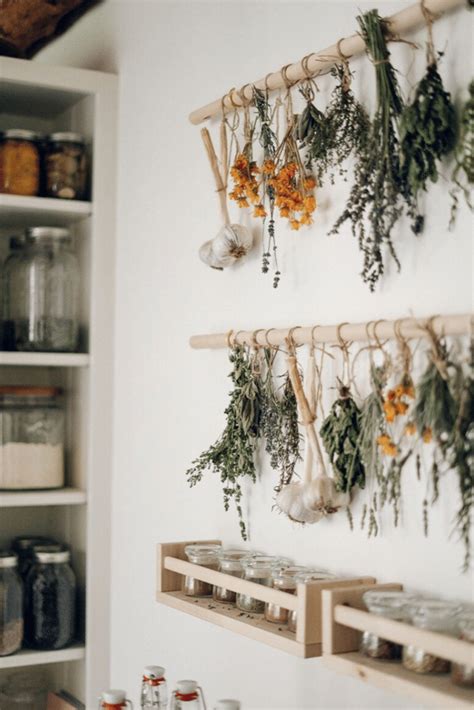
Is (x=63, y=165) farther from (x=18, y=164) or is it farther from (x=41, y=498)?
(x=41, y=498)

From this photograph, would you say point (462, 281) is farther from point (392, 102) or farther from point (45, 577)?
point (45, 577)

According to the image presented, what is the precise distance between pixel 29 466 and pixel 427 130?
1.33m

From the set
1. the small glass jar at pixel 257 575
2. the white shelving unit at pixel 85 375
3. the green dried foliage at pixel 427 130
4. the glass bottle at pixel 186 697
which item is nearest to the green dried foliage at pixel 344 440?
the small glass jar at pixel 257 575

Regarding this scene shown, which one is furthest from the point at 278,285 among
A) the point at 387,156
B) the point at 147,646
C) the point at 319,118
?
the point at 147,646

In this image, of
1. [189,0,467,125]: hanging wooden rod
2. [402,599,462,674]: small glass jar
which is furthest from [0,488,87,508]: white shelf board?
[402,599,462,674]: small glass jar

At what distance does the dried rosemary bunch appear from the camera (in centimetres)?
157

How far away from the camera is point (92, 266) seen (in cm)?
220

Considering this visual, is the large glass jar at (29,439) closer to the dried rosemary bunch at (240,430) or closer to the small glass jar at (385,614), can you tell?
the dried rosemary bunch at (240,430)

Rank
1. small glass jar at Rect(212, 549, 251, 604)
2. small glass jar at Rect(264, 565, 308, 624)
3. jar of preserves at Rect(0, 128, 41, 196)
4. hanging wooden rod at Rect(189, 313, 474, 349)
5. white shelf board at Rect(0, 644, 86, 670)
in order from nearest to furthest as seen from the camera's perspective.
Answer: hanging wooden rod at Rect(189, 313, 474, 349), small glass jar at Rect(264, 565, 308, 624), small glass jar at Rect(212, 549, 251, 604), white shelf board at Rect(0, 644, 86, 670), jar of preserves at Rect(0, 128, 41, 196)

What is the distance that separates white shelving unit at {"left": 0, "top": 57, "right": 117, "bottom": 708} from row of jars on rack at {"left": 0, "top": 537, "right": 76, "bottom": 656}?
1.3 inches

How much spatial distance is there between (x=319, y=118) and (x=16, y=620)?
4.29ft

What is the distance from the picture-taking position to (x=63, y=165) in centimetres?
221

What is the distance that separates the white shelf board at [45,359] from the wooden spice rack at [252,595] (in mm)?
630

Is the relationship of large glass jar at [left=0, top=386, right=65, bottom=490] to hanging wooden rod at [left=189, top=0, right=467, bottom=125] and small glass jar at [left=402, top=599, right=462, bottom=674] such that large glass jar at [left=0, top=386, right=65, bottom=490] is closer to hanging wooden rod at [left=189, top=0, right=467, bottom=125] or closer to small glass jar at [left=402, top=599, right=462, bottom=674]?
hanging wooden rod at [left=189, top=0, right=467, bottom=125]
